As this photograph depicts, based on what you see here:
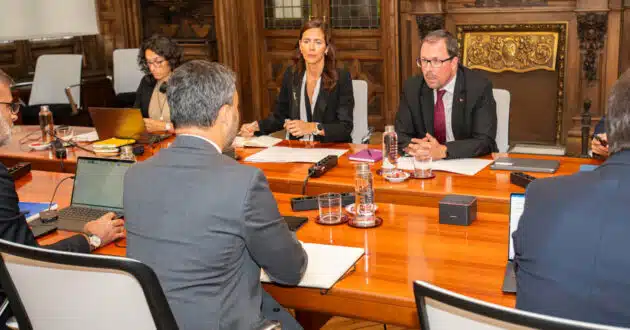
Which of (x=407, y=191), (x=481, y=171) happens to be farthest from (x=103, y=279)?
(x=481, y=171)

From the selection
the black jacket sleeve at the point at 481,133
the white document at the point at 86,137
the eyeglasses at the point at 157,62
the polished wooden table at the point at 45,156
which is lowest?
the polished wooden table at the point at 45,156

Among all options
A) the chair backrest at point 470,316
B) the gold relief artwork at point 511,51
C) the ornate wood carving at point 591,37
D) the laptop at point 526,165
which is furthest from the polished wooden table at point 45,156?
the ornate wood carving at point 591,37

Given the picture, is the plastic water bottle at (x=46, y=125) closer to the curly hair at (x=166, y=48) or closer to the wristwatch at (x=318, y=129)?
the curly hair at (x=166, y=48)

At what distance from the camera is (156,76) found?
15.2 ft

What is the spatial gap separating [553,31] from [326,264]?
4.39 metres

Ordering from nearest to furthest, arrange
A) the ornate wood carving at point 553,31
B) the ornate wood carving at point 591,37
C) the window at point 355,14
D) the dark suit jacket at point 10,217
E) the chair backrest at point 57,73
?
the dark suit jacket at point 10,217 → the ornate wood carving at point 591,37 → the ornate wood carving at point 553,31 → the chair backrest at point 57,73 → the window at point 355,14

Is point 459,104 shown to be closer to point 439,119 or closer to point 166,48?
point 439,119

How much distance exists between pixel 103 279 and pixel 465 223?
4.16 feet

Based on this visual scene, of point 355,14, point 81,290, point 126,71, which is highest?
point 355,14

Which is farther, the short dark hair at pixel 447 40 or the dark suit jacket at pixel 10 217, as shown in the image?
the short dark hair at pixel 447 40

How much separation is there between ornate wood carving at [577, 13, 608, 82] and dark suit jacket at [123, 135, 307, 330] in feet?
14.9

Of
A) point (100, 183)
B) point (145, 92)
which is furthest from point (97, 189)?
point (145, 92)

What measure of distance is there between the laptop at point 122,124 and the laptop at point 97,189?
1.04 meters

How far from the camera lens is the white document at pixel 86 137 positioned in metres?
4.25
